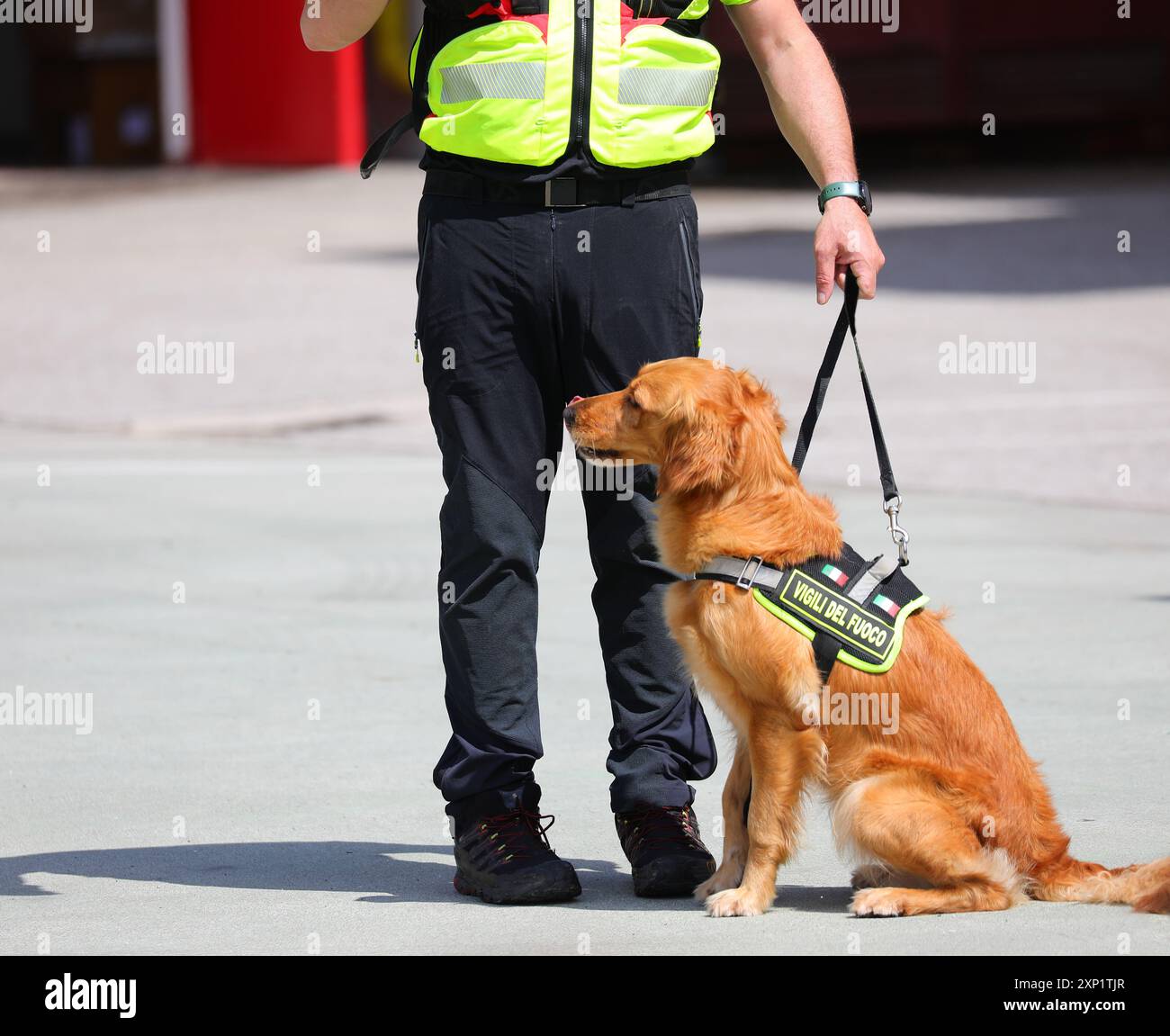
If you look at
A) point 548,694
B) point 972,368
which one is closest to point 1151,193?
point 972,368

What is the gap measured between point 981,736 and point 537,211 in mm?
1497

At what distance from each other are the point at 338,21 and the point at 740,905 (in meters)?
2.20

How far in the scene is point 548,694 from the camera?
6.41 meters

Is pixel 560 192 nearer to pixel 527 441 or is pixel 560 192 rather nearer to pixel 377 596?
pixel 527 441

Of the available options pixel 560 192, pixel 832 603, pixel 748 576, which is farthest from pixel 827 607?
pixel 560 192

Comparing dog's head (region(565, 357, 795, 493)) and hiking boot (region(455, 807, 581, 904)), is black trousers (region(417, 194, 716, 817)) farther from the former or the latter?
dog's head (region(565, 357, 795, 493))

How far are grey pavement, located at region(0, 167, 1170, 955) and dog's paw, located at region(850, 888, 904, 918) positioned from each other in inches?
2.4

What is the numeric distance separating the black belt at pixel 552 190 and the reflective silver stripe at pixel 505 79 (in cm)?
19

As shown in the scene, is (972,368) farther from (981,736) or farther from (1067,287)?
(981,736)

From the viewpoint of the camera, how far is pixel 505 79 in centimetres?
423

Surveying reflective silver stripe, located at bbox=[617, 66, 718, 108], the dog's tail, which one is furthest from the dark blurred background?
the dog's tail

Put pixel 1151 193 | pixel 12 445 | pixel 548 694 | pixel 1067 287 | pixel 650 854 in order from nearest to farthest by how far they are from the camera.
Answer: pixel 650 854 → pixel 548 694 → pixel 12 445 → pixel 1067 287 → pixel 1151 193

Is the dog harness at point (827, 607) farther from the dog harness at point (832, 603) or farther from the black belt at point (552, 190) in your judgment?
the black belt at point (552, 190)

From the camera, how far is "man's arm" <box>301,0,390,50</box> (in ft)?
14.6
